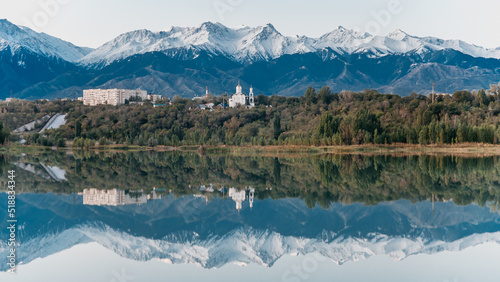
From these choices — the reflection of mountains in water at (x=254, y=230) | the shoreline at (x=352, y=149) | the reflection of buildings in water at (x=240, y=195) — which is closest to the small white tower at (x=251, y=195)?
the reflection of buildings in water at (x=240, y=195)

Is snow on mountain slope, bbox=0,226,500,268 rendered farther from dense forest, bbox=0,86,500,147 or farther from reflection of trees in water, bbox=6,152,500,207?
dense forest, bbox=0,86,500,147

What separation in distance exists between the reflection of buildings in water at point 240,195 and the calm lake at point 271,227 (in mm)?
39

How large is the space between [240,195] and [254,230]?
564cm

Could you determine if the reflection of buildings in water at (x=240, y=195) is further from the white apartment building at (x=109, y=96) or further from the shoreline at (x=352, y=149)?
the white apartment building at (x=109, y=96)

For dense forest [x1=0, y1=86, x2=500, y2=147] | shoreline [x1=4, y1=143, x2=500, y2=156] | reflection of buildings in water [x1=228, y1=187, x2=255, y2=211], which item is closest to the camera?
reflection of buildings in water [x1=228, y1=187, x2=255, y2=211]

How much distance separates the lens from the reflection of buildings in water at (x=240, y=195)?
17.9 meters

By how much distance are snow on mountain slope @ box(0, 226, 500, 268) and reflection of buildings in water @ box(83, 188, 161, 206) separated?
4.71m

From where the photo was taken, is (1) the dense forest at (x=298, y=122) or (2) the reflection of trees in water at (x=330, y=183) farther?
(1) the dense forest at (x=298, y=122)

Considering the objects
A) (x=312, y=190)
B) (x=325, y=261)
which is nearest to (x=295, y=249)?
(x=325, y=261)

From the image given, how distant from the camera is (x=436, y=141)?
54.3 meters

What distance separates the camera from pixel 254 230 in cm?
1394

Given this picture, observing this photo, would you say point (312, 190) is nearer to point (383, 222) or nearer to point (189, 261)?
point (383, 222)

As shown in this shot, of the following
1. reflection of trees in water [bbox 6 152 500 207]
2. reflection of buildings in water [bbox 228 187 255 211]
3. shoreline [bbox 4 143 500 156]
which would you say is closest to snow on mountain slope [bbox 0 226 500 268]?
reflection of buildings in water [bbox 228 187 255 211]

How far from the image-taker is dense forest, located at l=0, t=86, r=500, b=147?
59.1 metres
